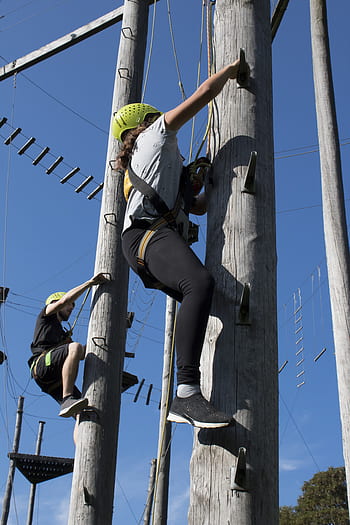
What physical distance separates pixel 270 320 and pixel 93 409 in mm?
2699

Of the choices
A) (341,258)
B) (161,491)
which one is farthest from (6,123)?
(341,258)

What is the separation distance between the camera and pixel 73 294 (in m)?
4.91

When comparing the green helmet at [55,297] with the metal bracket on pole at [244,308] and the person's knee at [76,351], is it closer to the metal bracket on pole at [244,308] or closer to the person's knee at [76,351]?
the person's knee at [76,351]

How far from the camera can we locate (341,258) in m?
5.89

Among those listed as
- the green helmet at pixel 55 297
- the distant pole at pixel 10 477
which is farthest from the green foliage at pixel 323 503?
the green helmet at pixel 55 297

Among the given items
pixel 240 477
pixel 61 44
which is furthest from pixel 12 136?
pixel 240 477

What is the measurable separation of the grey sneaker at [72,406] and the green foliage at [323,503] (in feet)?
50.3

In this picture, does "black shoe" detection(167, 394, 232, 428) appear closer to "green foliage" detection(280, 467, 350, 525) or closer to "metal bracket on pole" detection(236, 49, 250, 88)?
"metal bracket on pole" detection(236, 49, 250, 88)

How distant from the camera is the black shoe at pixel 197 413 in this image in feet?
7.06

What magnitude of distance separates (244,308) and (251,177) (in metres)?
0.52

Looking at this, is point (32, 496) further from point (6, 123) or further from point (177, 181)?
point (177, 181)

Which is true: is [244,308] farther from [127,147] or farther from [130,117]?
[130,117]

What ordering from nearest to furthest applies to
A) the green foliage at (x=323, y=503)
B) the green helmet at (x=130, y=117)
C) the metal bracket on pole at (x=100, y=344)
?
the green helmet at (x=130, y=117), the metal bracket on pole at (x=100, y=344), the green foliage at (x=323, y=503)

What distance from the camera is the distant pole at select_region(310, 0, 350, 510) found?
5.41m
